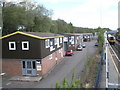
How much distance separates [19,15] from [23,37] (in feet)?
31.3

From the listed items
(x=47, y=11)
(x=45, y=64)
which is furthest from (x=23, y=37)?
(x=47, y=11)

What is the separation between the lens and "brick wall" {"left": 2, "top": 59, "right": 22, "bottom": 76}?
15.3m

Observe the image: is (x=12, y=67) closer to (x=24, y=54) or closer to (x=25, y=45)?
(x=24, y=54)

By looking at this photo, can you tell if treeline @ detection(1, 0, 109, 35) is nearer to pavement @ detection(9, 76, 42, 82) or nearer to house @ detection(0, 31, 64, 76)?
house @ detection(0, 31, 64, 76)

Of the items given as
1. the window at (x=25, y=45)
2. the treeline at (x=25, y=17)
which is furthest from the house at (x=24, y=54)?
the treeline at (x=25, y=17)

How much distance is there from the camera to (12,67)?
1545 centimetres

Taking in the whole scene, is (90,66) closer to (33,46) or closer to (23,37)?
(33,46)

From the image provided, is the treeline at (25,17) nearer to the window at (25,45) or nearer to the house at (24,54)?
→ the house at (24,54)

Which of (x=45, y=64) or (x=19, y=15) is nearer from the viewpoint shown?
(x=45, y=64)

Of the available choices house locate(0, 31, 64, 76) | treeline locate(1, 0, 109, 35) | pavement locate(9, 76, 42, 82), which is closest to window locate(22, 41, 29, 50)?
house locate(0, 31, 64, 76)

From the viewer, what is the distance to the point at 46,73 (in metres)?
15.9

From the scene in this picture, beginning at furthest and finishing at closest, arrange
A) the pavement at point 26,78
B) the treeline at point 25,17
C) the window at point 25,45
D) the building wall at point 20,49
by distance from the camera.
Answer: the treeline at point 25,17 → the window at point 25,45 → the building wall at point 20,49 → the pavement at point 26,78

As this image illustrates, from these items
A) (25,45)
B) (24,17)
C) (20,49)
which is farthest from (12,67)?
(24,17)

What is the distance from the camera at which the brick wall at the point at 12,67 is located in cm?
1530
